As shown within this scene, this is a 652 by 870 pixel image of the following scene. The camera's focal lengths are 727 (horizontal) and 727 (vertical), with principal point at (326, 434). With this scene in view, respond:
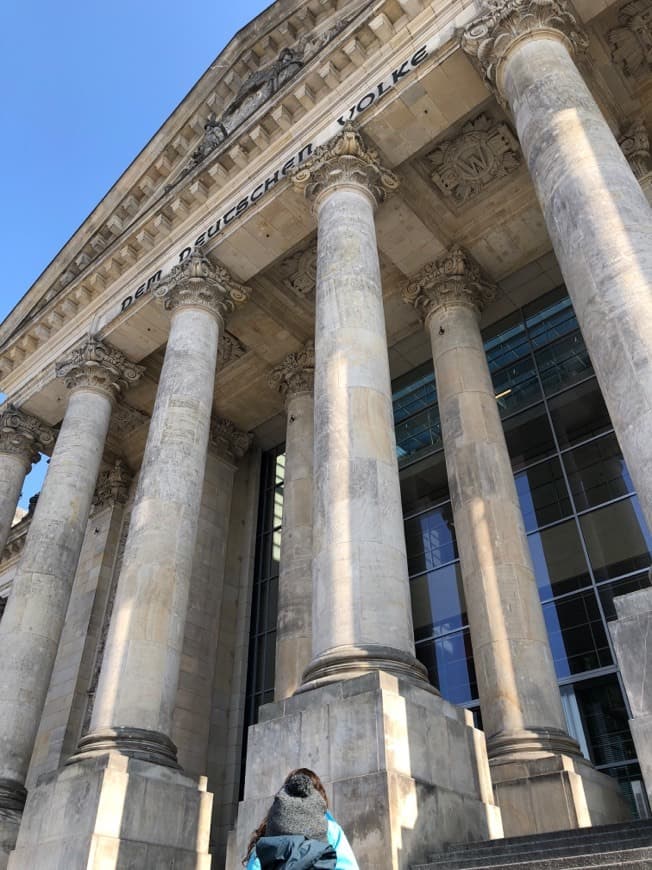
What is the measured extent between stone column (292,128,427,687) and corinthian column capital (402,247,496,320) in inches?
147

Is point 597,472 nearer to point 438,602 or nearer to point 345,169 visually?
point 438,602

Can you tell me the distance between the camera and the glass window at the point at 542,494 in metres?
19.1

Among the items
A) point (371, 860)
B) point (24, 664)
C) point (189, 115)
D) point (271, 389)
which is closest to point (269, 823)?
point (371, 860)

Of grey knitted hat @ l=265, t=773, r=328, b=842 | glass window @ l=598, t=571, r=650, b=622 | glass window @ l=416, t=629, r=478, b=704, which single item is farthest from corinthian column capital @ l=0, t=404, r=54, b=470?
grey knitted hat @ l=265, t=773, r=328, b=842

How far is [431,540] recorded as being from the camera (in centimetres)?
2148

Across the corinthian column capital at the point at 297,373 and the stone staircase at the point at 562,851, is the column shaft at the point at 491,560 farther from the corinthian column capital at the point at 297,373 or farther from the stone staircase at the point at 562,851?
the corinthian column capital at the point at 297,373

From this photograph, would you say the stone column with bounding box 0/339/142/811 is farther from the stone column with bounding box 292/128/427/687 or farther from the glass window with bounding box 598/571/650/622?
the glass window with bounding box 598/571/650/622

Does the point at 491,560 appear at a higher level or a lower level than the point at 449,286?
lower

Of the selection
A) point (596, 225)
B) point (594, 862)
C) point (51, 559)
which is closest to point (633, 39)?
point (596, 225)

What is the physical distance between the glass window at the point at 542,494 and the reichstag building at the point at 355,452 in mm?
75

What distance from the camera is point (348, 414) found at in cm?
1239

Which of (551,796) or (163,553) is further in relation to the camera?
(163,553)

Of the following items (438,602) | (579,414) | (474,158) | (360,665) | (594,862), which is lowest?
(594,862)

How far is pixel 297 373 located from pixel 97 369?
6.09 meters
